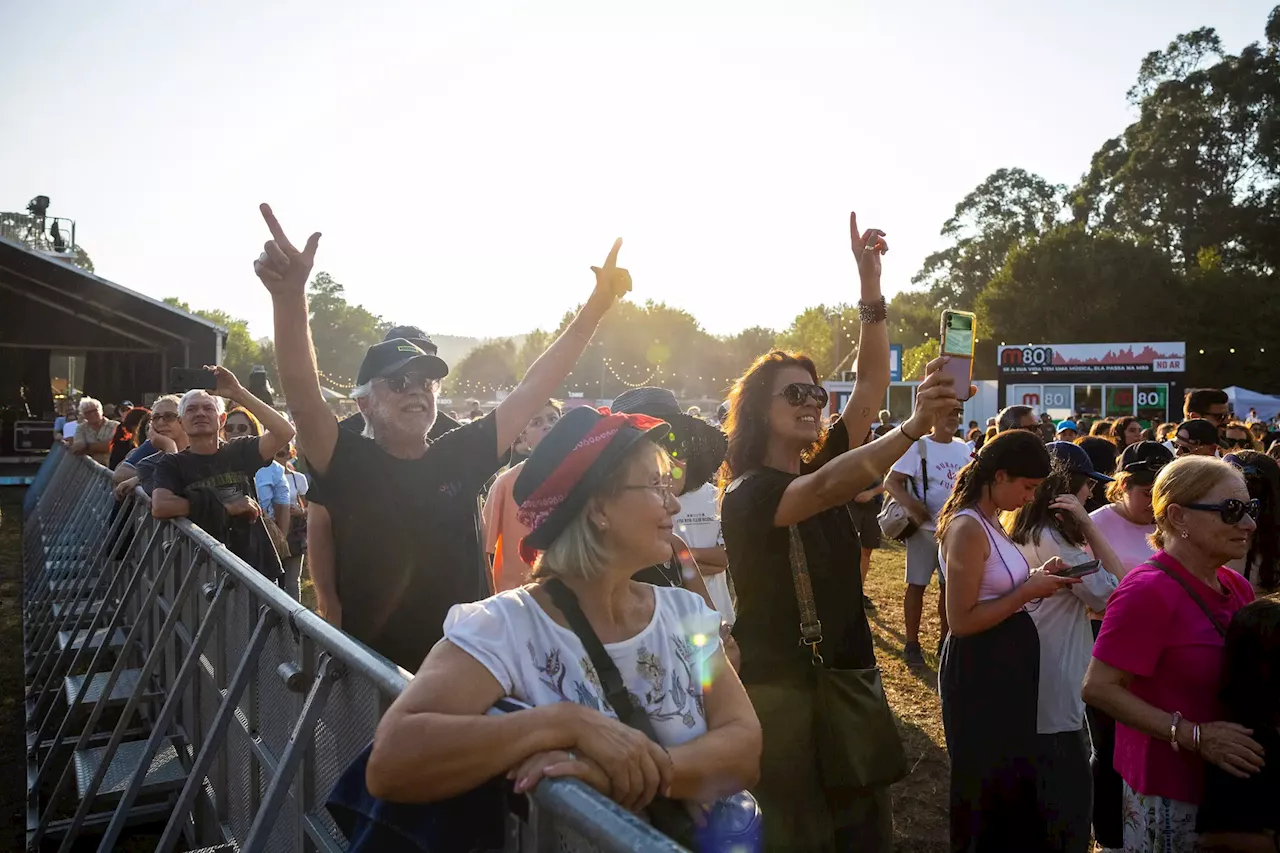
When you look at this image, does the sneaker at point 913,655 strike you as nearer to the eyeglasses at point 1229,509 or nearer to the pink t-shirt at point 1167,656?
the pink t-shirt at point 1167,656

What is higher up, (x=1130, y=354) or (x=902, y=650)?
(x=1130, y=354)

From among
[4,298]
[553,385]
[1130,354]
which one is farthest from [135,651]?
[1130,354]

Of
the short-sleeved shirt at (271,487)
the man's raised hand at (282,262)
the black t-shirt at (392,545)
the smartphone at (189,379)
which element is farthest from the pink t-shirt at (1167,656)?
the short-sleeved shirt at (271,487)

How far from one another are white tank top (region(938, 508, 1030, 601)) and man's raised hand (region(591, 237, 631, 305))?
5.12 ft

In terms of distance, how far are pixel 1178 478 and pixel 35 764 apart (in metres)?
5.63

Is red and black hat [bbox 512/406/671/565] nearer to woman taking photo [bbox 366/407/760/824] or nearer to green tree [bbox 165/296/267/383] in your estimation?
woman taking photo [bbox 366/407/760/824]

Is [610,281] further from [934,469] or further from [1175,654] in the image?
[934,469]

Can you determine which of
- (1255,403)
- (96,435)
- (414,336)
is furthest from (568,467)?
(1255,403)

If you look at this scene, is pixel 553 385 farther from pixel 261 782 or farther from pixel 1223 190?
pixel 1223 190

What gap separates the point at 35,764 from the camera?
4887mm

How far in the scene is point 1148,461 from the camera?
4.03m

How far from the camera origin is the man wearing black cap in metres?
2.58

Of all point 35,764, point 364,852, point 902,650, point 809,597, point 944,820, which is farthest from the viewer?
point 902,650

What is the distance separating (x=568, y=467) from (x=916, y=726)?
4.59 metres
